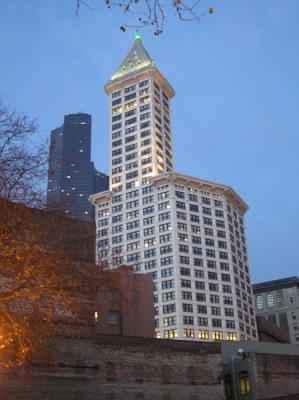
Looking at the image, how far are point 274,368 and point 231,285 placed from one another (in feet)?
249

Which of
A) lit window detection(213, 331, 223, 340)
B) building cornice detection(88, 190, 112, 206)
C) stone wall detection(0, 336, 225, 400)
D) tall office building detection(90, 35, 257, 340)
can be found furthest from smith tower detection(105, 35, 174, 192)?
stone wall detection(0, 336, 225, 400)

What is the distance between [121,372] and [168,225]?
83.0 meters

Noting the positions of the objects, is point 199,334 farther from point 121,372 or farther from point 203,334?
point 121,372

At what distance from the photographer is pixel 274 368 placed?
1624 inches

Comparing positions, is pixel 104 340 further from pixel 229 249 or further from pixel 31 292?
pixel 229 249

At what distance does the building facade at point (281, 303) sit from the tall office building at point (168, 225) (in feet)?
43.0

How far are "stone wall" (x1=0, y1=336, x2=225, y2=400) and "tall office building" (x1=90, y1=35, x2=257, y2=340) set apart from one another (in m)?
67.6

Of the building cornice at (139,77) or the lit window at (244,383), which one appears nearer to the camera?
the lit window at (244,383)

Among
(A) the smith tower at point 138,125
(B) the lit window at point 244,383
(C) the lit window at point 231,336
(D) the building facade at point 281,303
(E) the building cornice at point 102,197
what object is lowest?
(B) the lit window at point 244,383

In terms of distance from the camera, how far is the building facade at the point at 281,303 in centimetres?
13188

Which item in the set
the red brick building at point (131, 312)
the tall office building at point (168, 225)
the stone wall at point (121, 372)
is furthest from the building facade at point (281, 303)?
the stone wall at point (121, 372)

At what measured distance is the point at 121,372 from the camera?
34.0 m

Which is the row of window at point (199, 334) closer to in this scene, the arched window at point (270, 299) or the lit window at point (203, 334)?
the lit window at point (203, 334)

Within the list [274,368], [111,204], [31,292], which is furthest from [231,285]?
[31,292]
